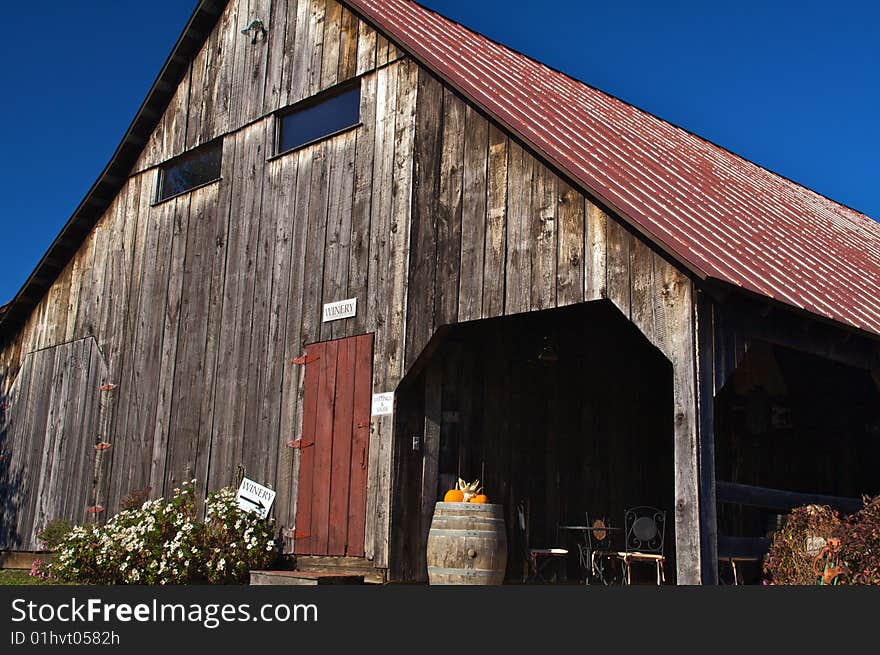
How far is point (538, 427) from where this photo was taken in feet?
37.6

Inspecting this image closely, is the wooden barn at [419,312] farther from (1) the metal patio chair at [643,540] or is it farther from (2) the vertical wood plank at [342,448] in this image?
(1) the metal patio chair at [643,540]

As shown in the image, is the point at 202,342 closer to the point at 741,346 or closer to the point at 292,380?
the point at 292,380

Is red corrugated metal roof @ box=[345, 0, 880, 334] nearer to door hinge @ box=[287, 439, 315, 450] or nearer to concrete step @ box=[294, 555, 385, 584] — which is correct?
door hinge @ box=[287, 439, 315, 450]

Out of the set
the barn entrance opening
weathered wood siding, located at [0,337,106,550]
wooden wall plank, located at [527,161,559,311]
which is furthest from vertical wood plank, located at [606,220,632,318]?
weathered wood siding, located at [0,337,106,550]

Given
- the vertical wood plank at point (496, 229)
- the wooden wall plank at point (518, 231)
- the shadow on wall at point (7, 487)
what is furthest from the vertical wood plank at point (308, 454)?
the shadow on wall at point (7, 487)

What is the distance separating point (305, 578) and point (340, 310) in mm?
A: 3103

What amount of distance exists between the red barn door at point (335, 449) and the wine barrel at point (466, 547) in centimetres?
143

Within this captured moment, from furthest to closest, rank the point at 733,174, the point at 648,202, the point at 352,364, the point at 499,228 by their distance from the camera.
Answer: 1. the point at 733,174
2. the point at 352,364
3. the point at 499,228
4. the point at 648,202

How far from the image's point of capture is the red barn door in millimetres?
10477

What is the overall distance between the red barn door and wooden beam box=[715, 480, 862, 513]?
3.67 meters

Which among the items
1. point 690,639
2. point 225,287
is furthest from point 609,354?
point 690,639

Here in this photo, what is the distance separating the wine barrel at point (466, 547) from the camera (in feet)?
29.4

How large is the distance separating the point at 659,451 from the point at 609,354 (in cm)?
151

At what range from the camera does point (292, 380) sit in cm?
1159
